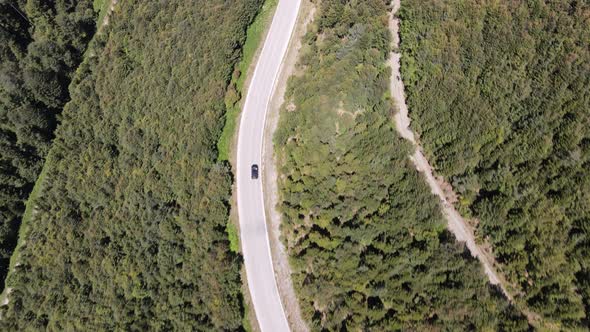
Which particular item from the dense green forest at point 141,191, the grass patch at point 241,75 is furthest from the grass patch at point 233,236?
the grass patch at point 241,75

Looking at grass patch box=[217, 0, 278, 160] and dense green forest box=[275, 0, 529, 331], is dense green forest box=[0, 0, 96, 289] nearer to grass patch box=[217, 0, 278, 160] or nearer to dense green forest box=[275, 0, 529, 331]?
grass patch box=[217, 0, 278, 160]

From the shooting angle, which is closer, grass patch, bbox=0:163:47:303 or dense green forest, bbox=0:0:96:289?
grass patch, bbox=0:163:47:303

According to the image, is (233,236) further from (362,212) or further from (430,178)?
(430,178)

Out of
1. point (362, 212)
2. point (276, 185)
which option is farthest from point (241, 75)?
point (362, 212)

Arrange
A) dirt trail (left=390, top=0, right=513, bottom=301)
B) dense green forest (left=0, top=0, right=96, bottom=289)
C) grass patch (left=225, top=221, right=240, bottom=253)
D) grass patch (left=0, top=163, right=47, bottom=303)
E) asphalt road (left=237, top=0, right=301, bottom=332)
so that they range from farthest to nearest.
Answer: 1. dense green forest (left=0, top=0, right=96, bottom=289)
2. grass patch (left=0, top=163, right=47, bottom=303)
3. grass patch (left=225, top=221, right=240, bottom=253)
4. asphalt road (left=237, top=0, right=301, bottom=332)
5. dirt trail (left=390, top=0, right=513, bottom=301)

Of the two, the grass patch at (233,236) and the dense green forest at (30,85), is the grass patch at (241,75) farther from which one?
the dense green forest at (30,85)

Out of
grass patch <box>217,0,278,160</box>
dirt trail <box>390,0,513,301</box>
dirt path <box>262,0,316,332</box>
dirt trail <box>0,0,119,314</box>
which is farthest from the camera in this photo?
dirt trail <box>0,0,119,314</box>

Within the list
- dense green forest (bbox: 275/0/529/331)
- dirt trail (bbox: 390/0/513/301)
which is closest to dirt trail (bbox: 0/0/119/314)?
dense green forest (bbox: 275/0/529/331)
